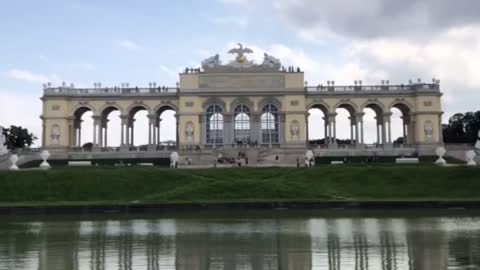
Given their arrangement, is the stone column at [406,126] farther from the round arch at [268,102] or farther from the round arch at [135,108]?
the round arch at [135,108]

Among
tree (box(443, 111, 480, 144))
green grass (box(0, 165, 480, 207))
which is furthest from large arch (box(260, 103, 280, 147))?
tree (box(443, 111, 480, 144))

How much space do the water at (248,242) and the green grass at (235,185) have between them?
942cm

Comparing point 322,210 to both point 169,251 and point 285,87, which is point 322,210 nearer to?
point 169,251

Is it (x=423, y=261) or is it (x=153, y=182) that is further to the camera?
(x=153, y=182)

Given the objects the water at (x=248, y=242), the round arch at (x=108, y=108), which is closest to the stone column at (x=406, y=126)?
the round arch at (x=108, y=108)

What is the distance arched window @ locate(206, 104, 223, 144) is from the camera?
75375mm

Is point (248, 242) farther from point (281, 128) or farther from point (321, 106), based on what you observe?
point (321, 106)

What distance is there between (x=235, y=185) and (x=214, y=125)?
34971mm

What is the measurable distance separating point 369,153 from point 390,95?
9.80m

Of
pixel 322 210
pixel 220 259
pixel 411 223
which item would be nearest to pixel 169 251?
pixel 220 259

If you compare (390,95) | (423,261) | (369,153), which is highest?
(390,95)

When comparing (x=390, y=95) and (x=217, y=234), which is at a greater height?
(x=390, y=95)

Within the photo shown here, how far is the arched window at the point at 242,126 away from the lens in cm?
7556

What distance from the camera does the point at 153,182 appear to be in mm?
43781
